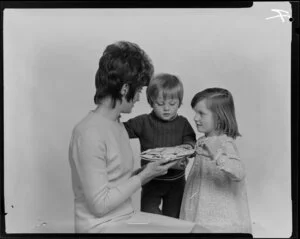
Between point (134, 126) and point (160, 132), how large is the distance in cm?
8

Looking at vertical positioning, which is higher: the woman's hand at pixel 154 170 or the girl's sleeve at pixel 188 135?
the girl's sleeve at pixel 188 135

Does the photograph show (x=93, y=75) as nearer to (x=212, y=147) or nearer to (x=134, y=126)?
(x=134, y=126)

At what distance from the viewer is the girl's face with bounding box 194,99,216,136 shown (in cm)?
111

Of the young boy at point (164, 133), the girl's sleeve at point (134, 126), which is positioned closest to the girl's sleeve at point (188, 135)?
the young boy at point (164, 133)

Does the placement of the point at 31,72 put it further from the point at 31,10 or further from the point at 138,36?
the point at 138,36

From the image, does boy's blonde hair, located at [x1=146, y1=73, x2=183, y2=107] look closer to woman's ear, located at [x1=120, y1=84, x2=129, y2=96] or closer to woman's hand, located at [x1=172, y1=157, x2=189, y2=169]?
woman's ear, located at [x1=120, y1=84, x2=129, y2=96]

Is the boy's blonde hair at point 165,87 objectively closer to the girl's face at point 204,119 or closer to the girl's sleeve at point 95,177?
the girl's face at point 204,119

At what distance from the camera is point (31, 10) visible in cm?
112

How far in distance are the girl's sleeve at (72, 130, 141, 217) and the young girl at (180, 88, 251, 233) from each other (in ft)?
0.71

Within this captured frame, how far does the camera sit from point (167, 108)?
3.63 ft

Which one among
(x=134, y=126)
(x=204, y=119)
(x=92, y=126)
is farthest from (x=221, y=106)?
(x=92, y=126)

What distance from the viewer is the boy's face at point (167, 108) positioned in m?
1.10

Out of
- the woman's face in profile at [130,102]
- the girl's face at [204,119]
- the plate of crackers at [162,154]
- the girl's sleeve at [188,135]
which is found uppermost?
the woman's face in profile at [130,102]

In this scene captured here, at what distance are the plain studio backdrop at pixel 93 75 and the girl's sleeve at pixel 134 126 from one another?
2 centimetres
